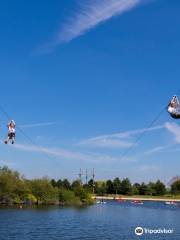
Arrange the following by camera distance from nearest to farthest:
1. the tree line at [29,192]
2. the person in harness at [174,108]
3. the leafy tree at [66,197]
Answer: the person in harness at [174,108]
the tree line at [29,192]
the leafy tree at [66,197]

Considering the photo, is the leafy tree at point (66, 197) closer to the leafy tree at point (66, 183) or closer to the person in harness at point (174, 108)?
the leafy tree at point (66, 183)

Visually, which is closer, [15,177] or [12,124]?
[12,124]

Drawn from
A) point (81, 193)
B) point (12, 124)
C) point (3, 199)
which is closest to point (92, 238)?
point (12, 124)

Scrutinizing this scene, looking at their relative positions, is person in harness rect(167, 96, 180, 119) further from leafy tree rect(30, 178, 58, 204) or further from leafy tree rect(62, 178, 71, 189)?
leafy tree rect(62, 178, 71, 189)

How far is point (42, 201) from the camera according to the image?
490ft

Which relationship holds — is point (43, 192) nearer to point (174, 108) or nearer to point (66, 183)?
point (66, 183)

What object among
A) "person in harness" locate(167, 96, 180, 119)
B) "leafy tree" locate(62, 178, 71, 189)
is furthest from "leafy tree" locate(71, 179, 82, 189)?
"person in harness" locate(167, 96, 180, 119)

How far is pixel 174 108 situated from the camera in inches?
1062

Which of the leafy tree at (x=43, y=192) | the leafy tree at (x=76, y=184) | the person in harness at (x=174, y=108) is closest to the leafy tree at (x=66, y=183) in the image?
the leafy tree at (x=76, y=184)

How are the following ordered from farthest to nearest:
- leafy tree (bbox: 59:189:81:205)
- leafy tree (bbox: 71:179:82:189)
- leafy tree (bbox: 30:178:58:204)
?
leafy tree (bbox: 71:179:82:189) → leafy tree (bbox: 59:189:81:205) → leafy tree (bbox: 30:178:58:204)

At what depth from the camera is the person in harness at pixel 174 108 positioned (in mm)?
26844

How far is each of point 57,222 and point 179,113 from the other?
62.5 meters

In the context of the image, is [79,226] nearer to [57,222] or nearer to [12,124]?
[57,222]

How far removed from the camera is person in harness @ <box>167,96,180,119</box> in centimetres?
2684
